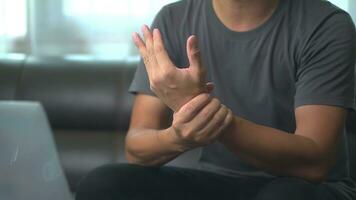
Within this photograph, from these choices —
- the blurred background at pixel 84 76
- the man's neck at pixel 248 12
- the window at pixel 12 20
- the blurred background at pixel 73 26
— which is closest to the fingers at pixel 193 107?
the man's neck at pixel 248 12

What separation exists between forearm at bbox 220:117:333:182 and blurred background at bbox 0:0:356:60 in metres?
0.97

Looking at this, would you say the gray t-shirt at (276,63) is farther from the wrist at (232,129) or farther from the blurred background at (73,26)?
the blurred background at (73,26)

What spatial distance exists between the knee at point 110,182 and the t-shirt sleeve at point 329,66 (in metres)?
0.35

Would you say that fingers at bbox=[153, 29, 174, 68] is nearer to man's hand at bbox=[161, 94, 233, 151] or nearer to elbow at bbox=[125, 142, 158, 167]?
man's hand at bbox=[161, 94, 233, 151]

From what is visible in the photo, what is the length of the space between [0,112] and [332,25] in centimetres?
76

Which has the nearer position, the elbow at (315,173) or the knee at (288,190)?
the knee at (288,190)

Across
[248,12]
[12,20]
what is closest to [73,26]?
[12,20]

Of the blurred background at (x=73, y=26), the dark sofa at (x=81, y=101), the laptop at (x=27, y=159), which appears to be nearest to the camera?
the laptop at (x=27, y=159)

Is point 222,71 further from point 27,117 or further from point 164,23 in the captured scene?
point 27,117

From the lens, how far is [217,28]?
1171 mm

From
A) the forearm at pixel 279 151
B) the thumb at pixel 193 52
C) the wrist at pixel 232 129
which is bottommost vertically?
the forearm at pixel 279 151

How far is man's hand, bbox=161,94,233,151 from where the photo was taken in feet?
2.84

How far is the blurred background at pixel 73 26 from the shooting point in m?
1.91

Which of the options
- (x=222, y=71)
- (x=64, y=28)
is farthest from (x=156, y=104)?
(x=64, y=28)
